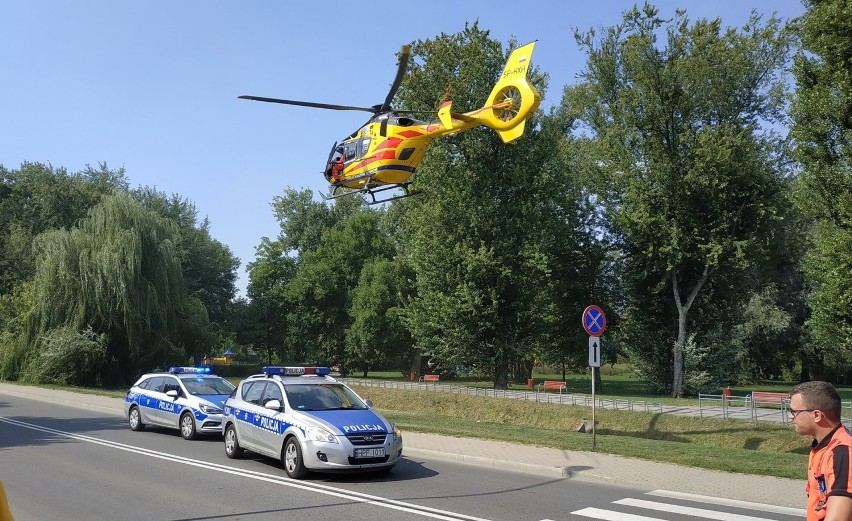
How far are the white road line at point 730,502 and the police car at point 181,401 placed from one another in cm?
1019

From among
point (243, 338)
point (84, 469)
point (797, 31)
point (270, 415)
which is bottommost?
point (84, 469)

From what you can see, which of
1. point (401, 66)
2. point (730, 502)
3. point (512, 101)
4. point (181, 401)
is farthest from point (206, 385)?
point (730, 502)

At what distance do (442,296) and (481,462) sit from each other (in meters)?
23.8

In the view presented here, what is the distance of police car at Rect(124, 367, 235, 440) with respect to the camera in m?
16.3

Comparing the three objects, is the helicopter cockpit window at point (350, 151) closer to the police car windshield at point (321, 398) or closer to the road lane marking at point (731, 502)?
the police car windshield at point (321, 398)

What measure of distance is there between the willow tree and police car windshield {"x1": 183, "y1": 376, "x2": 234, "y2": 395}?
803 inches

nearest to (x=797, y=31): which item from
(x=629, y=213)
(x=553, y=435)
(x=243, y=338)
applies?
(x=629, y=213)

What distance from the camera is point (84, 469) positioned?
1207cm

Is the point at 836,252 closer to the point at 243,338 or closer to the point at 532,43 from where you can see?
the point at 532,43

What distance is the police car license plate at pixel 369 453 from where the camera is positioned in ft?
36.1

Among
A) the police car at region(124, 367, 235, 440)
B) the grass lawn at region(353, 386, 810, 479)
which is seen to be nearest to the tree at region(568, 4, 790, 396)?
the grass lawn at region(353, 386, 810, 479)

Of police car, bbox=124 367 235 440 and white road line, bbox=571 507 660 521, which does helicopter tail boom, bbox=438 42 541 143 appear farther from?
white road line, bbox=571 507 660 521

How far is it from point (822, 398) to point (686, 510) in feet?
20.1

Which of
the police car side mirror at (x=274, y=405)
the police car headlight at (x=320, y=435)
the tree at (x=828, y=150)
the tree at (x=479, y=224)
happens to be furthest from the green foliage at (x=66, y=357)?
the tree at (x=828, y=150)
